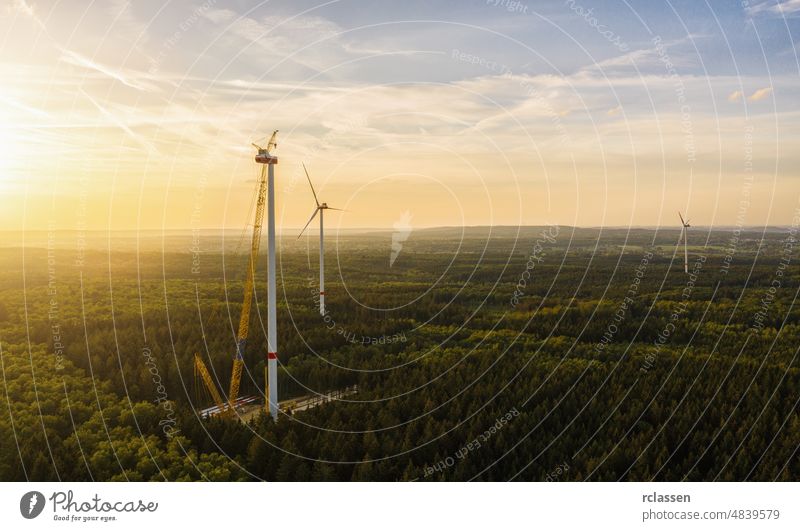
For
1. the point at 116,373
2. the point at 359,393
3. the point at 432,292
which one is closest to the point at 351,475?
the point at 359,393

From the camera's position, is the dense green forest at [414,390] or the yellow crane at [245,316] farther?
the yellow crane at [245,316]

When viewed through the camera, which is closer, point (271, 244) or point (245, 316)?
point (271, 244)

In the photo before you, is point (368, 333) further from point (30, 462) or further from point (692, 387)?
point (30, 462)

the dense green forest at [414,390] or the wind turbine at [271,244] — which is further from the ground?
the wind turbine at [271,244]

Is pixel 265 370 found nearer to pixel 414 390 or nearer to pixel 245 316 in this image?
pixel 245 316

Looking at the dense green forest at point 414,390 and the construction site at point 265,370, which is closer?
the dense green forest at point 414,390

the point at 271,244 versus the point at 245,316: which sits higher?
the point at 271,244

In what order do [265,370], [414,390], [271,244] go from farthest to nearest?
[265,370]
[414,390]
[271,244]

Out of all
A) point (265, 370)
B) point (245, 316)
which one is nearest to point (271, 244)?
point (245, 316)
